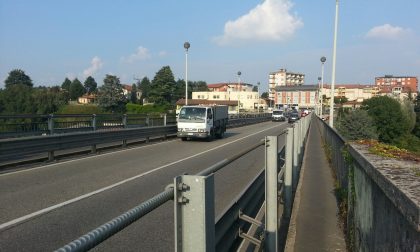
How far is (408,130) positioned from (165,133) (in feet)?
226

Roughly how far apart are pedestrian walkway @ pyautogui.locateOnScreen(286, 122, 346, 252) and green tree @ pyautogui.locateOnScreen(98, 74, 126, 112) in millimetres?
108871

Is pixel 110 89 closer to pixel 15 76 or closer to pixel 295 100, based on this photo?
pixel 15 76

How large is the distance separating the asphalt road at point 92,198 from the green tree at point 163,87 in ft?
404

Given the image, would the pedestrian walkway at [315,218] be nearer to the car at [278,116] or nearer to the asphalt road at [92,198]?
A: the asphalt road at [92,198]

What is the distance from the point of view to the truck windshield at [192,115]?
27.6 m

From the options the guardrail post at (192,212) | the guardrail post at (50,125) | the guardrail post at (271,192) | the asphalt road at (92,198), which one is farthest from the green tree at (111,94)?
the guardrail post at (192,212)

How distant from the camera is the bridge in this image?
380 cm

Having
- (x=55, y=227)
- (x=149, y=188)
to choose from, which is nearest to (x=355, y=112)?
(x=149, y=188)

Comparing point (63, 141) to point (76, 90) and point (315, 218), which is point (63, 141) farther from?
A: point (76, 90)

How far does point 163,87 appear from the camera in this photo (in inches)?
5453

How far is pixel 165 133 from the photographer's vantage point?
27.5m

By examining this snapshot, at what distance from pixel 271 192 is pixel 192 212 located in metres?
3.20

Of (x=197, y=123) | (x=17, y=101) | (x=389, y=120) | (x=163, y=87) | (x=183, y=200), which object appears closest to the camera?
(x=183, y=200)

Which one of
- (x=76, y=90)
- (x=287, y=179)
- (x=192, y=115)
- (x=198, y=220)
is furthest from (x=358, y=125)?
(x=76, y=90)
